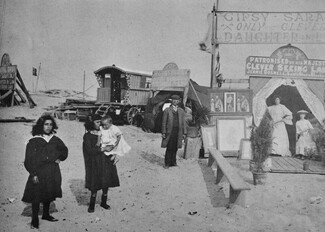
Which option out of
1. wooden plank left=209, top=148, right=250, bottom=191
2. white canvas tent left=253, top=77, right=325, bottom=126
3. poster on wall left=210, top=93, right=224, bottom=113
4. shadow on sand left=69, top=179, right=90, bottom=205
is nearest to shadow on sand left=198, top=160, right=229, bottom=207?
wooden plank left=209, top=148, right=250, bottom=191

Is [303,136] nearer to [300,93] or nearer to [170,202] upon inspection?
[300,93]

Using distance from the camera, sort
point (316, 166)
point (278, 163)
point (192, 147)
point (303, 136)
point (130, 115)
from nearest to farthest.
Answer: point (316, 166) < point (278, 163) < point (192, 147) < point (303, 136) < point (130, 115)

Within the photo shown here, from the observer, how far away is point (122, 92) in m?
15.7

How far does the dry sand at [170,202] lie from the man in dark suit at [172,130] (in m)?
0.30

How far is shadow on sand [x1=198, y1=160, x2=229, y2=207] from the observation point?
4.24 meters

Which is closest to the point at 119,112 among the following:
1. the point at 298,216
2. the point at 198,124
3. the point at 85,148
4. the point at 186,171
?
the point at 198,124

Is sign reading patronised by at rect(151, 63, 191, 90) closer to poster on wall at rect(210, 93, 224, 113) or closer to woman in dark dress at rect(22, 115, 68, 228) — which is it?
poster on wall at rect(210, 93, 224, 113)

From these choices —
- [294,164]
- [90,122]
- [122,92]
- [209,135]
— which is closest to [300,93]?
[294,164]

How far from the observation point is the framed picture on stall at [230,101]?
7.14m

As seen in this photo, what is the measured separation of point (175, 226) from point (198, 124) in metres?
3.81

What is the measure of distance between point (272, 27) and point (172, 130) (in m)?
3.25

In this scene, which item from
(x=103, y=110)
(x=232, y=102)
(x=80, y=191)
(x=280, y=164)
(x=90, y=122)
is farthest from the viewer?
(x=103, y=110)

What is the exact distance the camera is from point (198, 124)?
711 centimetres

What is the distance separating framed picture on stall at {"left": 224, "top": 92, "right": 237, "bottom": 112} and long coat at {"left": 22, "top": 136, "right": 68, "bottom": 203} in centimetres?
459
